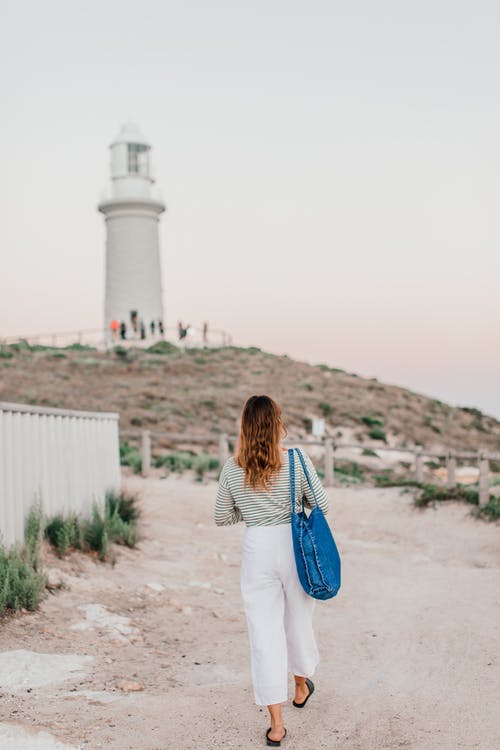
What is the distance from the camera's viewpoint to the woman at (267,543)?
14.1ft

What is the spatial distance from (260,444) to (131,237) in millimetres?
47672

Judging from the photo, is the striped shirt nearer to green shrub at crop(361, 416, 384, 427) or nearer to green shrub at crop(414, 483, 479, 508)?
green shrub at crop(414, 483, 479, 508)

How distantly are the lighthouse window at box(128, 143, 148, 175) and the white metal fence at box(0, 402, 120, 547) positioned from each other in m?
41.6

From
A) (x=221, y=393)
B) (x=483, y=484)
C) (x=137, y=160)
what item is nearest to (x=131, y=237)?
(x=137, y=160)

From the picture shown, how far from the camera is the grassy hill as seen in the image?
34.9 meters

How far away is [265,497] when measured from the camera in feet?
14.2

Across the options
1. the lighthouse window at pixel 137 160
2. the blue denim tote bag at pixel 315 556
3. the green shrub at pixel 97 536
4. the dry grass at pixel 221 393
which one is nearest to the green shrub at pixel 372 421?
the dry grass at pixel 221 393

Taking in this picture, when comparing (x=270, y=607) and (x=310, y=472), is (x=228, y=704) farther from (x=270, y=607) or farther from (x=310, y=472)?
(x=310, y=472)

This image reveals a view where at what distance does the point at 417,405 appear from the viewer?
45500 mm

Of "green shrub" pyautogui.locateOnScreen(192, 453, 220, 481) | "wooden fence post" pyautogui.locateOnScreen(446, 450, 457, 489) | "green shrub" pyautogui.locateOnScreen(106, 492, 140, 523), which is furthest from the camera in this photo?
"green shrub" pyautogui.locateOnScreen(192, 453, 220, 481)

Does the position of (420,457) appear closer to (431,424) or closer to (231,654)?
(231,654)

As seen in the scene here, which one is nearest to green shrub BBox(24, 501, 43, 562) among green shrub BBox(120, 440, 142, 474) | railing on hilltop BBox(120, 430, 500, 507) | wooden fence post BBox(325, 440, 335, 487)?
railing on hilltop BBox(120, 430, 500, 507)

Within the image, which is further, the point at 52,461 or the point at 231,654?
the point at 52,461

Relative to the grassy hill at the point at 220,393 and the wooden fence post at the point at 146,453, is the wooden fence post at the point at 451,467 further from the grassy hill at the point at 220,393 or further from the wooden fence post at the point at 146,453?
the grassy hill at the point at 220,393
